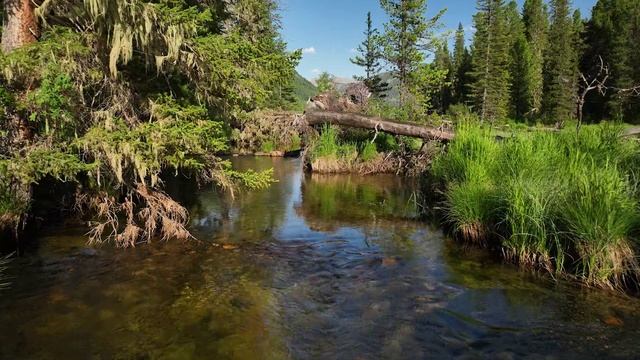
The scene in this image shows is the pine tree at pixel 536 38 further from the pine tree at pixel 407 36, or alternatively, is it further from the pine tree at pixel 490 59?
the pine tree at pixel 407 36

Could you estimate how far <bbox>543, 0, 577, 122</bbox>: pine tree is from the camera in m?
58.2

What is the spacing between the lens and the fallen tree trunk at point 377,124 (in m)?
16.2

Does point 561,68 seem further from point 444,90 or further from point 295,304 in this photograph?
point 295,304

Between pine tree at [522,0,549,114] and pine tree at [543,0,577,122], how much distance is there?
2.38 meters

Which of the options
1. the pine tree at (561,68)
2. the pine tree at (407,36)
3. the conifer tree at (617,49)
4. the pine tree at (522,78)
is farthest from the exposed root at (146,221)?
the pine tree at (522,78)

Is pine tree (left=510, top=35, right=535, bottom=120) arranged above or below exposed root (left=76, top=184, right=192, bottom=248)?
above

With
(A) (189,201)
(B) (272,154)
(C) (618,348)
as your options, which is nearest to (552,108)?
(B) (272,154)

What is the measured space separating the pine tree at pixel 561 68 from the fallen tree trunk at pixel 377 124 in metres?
45.7

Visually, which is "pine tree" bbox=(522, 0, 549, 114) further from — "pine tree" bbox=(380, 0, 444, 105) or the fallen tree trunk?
the fallen tree trunk

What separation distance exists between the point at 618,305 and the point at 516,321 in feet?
4.24

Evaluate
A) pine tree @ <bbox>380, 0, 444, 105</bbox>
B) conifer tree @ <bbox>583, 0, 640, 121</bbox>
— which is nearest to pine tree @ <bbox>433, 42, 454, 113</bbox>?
conifer tree @ <bbox>583, 0, 640, 121</bbox>

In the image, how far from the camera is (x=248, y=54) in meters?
8.55

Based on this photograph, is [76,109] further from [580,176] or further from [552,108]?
[552,108]

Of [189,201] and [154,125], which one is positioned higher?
[154,125]
